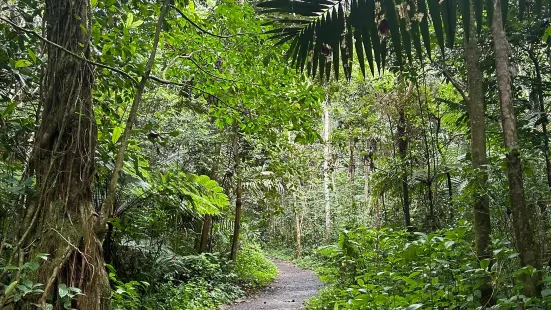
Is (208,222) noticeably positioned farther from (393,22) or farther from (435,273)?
(393,22)

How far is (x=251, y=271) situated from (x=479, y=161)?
8750 mm

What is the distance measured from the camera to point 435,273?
125 inches

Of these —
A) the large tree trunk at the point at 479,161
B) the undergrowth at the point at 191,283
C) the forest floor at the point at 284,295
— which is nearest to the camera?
the large tree trunk at the point at 479,161

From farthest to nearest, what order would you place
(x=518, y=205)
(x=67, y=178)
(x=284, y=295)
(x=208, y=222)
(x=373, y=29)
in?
(x=208, y=222) → (x=284, y=295) → (x=67, y=178) → (x=518, y=205) → (x=373, y=29)

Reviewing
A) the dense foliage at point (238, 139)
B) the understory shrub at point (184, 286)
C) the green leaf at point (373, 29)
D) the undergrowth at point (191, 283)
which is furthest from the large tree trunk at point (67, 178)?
the understory shrub at point (184, 286)

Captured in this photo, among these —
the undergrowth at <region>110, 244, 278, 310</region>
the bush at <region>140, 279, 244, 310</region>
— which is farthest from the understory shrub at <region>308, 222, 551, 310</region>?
the bush at <region>140, 279, 244, 310</region>

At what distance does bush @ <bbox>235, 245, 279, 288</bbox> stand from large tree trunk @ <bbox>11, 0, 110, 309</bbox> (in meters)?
8.01

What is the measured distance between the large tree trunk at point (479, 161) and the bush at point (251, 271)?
25.4 ft

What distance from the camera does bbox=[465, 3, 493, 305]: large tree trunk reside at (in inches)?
119

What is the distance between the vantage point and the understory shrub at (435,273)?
7.87ft

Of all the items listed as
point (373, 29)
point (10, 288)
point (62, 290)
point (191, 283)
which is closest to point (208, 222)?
point (191, 283)

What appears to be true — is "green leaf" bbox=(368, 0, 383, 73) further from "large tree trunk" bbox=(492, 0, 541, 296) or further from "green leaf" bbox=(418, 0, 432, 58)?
"large tree trunk" bbox=(492, 0, 541, 296)

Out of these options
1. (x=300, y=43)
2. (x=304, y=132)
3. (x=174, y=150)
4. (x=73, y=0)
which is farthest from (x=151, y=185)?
(x=174, y=150)

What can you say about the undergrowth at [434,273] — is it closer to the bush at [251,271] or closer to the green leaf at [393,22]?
the green leaf at [393,22]
